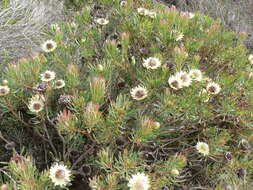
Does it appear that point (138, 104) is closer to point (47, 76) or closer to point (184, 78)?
point (184, 78)

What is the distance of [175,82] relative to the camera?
5.87 ft

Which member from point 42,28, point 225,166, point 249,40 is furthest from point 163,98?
point 249,40

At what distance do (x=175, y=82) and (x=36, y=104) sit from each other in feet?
2.51

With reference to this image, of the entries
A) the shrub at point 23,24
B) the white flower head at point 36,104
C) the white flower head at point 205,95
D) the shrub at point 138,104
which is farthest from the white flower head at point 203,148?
the shrub at point 23,24

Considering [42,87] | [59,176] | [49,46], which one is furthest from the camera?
[49,46]

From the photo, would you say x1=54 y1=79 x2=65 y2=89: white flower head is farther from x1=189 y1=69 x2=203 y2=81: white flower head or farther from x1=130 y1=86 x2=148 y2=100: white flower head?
x1=189 y1=69 x2=203 y2=81: white flower head

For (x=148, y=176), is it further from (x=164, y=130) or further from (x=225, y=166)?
(x=225, y=166)

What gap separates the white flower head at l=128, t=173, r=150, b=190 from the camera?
59.5 inches

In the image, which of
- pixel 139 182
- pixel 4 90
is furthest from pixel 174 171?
pixel 4 90

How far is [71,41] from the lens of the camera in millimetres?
2471

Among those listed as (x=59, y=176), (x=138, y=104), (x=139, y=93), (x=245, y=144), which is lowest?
(x=245, y=144)

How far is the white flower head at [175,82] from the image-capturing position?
177 cm

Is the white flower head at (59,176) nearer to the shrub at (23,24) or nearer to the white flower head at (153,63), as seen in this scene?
the white flower head at (153,63)

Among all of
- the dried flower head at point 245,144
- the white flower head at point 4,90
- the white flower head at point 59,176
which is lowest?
the dried flower head at point 245,144
